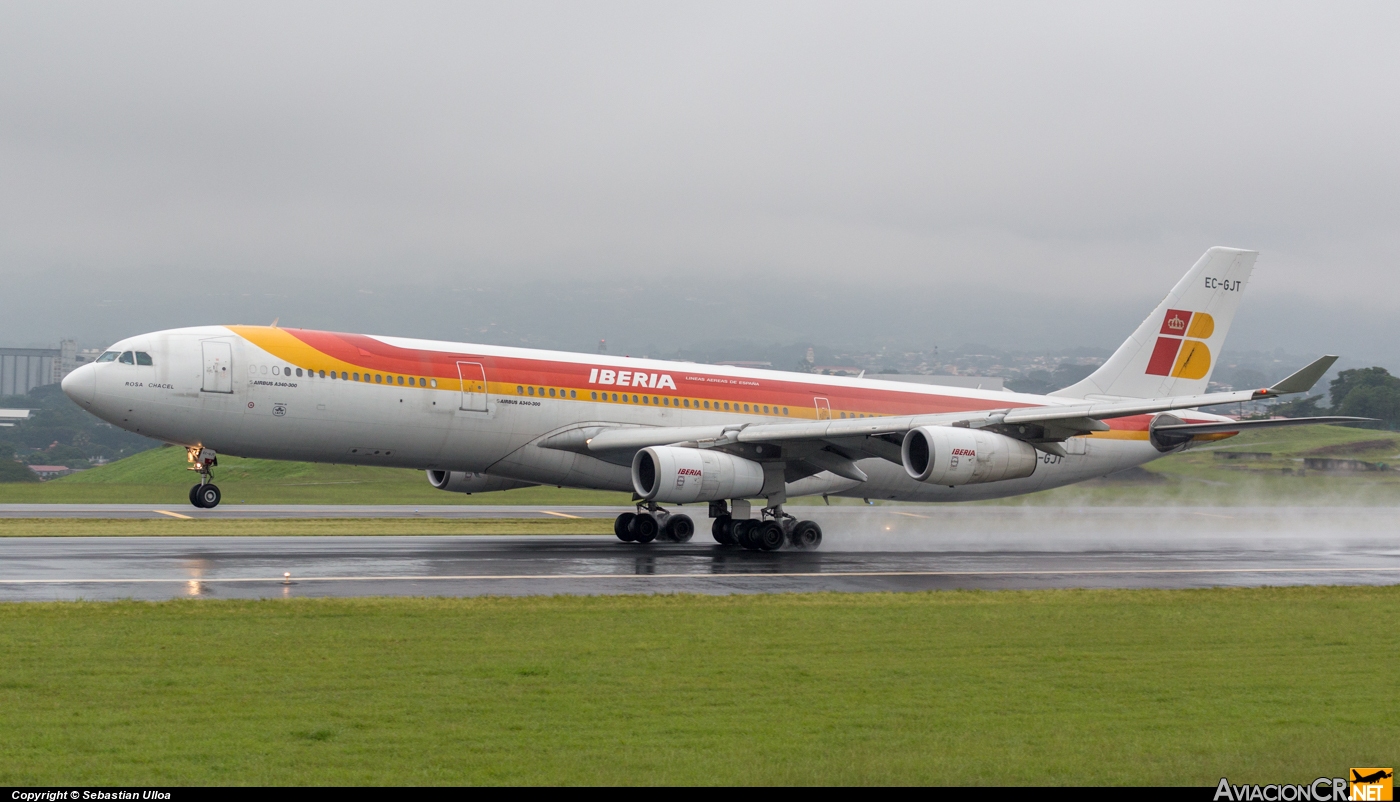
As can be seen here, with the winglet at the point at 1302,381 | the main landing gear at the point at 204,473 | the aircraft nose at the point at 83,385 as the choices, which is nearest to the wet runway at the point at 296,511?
the main landing gear at the point at 204,473

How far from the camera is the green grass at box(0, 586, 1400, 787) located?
386 inches

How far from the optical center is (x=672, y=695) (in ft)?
40.3

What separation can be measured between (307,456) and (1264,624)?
21769 mm

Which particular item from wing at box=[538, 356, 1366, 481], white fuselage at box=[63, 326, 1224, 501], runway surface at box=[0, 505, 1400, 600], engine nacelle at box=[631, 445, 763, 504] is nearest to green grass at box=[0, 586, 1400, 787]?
runway surface at box=[0, 505, 1400, 600]

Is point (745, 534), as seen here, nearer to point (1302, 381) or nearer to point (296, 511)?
point (1302, 381)

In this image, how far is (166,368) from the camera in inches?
1115

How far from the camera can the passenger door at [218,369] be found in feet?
93.5

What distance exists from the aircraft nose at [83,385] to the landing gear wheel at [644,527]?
13.8 meters

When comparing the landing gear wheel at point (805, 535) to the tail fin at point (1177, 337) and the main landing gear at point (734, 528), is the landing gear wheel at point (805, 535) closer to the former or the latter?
the main landing gear at point (734, 528)

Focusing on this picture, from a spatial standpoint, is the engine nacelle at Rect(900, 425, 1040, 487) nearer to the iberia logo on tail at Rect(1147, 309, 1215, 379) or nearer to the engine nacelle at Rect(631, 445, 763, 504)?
the engine nacelle at Rect(631, 445, 763, 504)

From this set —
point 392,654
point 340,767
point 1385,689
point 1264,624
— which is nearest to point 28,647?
point 392,654

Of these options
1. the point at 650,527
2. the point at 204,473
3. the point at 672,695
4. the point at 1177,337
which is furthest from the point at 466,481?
the point at 672,695

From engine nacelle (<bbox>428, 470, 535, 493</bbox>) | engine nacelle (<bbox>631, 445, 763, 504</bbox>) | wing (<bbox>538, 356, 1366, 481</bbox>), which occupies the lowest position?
engine nacelle (<bbox>428, 470, 535, 493</bbox>)

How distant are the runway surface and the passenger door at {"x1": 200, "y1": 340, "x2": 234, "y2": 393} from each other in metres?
3.69
